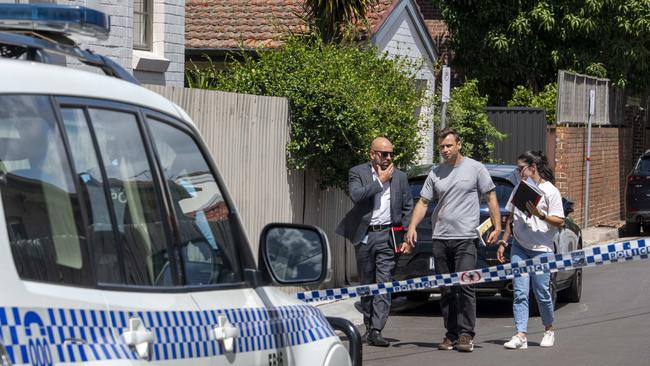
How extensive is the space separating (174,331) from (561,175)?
2031 cm

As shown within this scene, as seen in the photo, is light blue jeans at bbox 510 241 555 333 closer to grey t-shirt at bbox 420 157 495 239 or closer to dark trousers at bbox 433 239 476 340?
dark trousers at bbox 433 239 476 340

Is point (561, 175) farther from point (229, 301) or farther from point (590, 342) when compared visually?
point (229, 301)

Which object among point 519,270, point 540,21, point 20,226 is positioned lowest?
point 519,270

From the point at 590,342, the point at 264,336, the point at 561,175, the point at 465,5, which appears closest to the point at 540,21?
the point at 465,5

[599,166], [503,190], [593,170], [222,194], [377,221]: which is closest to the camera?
[222,194]

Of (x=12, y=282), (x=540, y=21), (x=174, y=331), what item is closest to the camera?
(x=12, y=282)

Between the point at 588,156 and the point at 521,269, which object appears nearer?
the point at 521,269

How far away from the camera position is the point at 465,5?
90.9ft

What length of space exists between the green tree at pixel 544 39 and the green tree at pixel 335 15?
982cm

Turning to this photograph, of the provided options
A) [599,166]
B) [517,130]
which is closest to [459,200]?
[517,130]

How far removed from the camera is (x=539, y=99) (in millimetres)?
25531

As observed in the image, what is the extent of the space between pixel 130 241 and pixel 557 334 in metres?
8.73

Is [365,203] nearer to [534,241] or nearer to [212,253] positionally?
[534,241]

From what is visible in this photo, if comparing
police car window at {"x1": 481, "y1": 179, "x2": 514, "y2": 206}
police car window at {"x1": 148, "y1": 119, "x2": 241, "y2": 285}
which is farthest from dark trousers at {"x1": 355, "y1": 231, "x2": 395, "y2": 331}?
police car window at {"x1": 148, "y1": 119, "x2": 241, "y2": 285}
